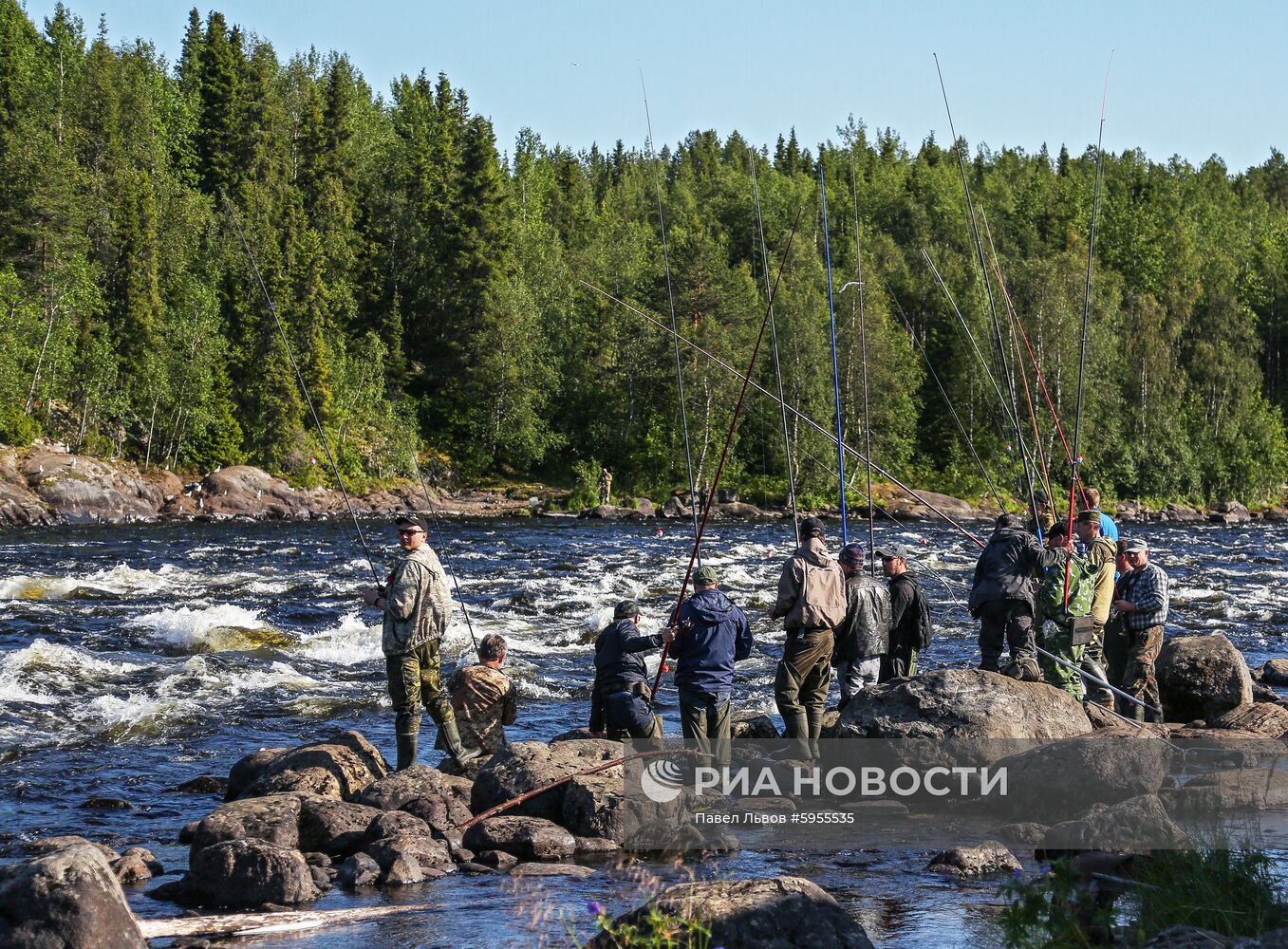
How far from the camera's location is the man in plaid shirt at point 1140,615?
454 inches

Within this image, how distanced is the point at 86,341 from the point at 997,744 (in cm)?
5164

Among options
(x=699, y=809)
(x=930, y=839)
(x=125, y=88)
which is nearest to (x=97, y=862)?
(x=699, y=809)

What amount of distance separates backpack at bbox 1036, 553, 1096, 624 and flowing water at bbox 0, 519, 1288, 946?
3.60 m

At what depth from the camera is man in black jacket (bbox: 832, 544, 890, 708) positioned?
11266 millimetres

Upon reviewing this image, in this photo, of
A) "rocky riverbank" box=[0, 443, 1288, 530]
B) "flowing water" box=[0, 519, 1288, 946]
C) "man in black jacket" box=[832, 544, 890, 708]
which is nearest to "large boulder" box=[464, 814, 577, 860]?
"flowing water" box=[0, 519, 1288, 946]

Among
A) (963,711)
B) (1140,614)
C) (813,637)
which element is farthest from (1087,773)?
(1140,614)

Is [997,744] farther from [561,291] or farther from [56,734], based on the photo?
[561,291]

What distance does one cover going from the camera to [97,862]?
5.82m

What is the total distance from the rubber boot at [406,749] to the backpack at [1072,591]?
210 inches

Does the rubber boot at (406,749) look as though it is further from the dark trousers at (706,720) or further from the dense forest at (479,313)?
the dense forest at (479,313)

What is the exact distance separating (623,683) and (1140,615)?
4.75 m

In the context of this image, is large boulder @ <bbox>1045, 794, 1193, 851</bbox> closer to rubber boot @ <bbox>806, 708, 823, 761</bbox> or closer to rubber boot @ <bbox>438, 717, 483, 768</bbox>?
rubber boot @ <bbox>806, 708, 823, 761</bbox>

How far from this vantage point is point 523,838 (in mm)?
8375

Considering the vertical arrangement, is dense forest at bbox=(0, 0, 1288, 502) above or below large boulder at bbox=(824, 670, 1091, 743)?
above
